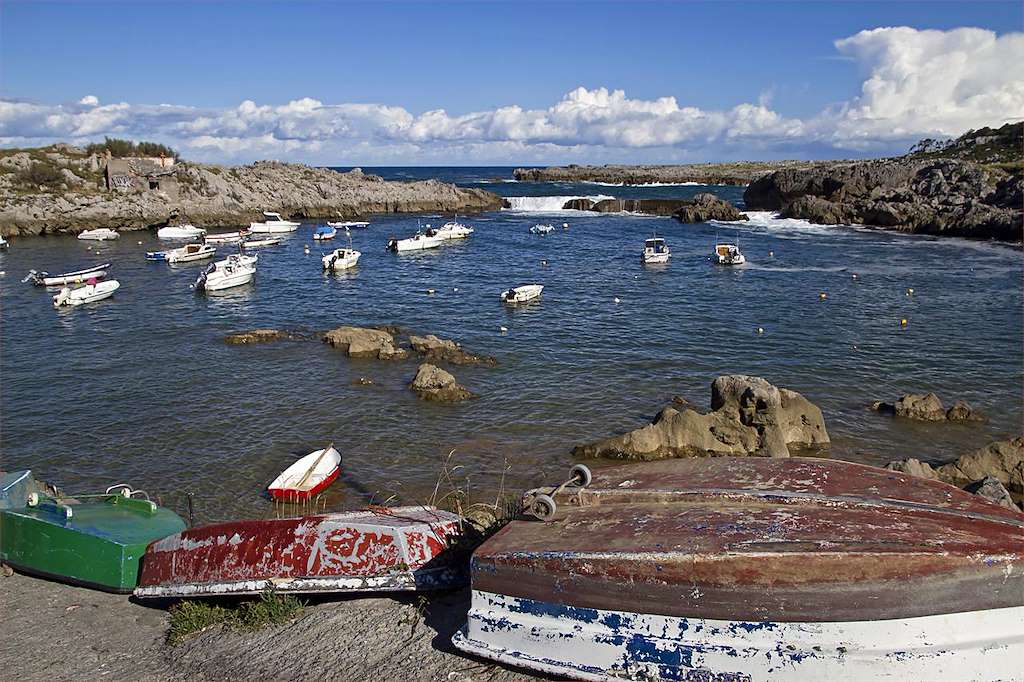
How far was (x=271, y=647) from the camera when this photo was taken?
6875 millimetres

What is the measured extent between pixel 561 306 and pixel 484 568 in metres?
28.9

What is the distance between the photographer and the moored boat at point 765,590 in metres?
5.08

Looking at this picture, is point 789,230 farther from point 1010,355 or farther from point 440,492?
point 440,492

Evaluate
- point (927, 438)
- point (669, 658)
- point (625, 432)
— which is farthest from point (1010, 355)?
point (669, 658)

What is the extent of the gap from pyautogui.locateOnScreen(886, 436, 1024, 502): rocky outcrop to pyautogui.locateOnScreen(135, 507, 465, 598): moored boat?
10376mm

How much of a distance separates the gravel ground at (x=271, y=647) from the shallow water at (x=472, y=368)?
18.8 feet

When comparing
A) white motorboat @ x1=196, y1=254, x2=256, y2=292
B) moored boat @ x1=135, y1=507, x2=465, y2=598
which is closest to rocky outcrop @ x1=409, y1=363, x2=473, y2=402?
moored boat @ x1=135, y1=507, x2=465, y2=598

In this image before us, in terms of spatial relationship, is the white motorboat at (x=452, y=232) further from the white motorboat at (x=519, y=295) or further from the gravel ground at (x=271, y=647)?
the gravel ground at (x=271, y=647)

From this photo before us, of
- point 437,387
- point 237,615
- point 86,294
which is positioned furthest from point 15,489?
point 86,294

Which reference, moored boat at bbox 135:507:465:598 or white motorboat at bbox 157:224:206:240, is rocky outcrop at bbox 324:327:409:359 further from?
white motorboat at bbox 157:224:206:240

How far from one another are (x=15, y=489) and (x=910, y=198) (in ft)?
237

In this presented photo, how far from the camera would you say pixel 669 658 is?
5.41 m

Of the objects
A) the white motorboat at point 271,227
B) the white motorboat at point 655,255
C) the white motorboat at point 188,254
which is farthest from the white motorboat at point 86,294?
the white motorboat at point 655,255

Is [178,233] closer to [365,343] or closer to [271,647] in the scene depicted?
[365,343]
